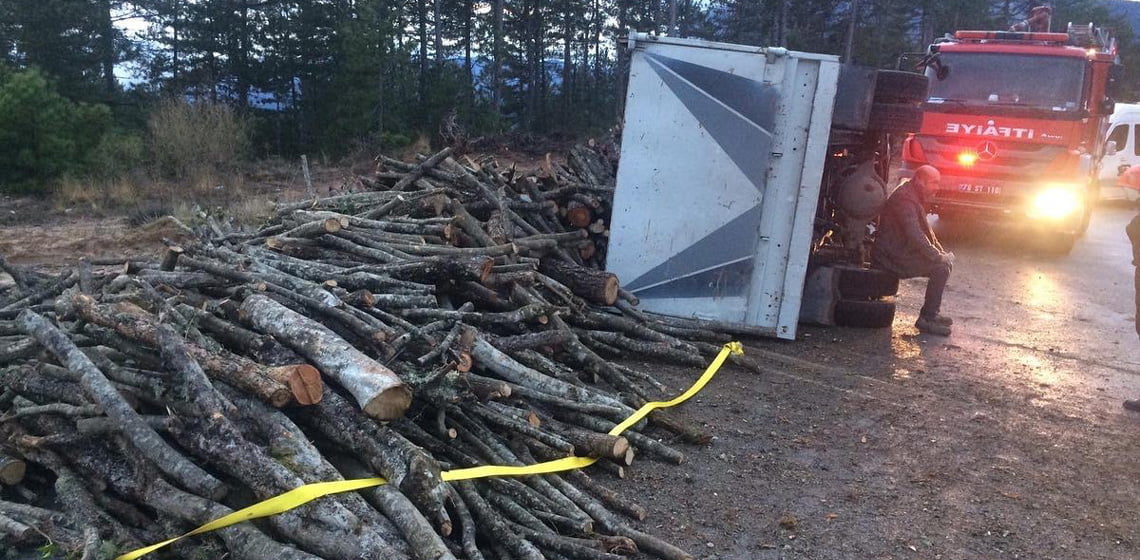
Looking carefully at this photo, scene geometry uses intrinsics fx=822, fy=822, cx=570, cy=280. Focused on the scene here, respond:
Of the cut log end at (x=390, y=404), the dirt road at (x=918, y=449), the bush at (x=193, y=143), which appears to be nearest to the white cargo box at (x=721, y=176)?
the dirt road at (x=918, y=449)

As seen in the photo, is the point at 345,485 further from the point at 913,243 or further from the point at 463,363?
the point at 913,243

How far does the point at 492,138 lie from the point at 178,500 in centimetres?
2188

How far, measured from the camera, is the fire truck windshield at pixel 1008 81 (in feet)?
36.8

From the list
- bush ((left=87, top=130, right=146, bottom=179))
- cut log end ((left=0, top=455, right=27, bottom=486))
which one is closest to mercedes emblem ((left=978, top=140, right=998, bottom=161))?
cut log end ((left=0, top=455, right=27, bottom=486))

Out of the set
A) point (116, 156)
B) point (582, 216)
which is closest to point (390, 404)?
point (582, 216)

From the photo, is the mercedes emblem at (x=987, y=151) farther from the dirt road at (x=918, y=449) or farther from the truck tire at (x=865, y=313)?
the truck tire at (x=865, y=313)

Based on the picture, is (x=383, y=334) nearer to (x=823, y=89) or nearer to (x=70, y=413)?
(x=70, y=413)

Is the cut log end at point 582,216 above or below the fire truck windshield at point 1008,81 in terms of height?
below

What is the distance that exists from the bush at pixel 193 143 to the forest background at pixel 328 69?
0.04m

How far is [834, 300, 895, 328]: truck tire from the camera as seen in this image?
318 inches

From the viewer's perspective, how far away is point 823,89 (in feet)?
22.7

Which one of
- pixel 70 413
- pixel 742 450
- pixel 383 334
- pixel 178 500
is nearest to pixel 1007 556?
pixel 742 450

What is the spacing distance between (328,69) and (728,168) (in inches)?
753

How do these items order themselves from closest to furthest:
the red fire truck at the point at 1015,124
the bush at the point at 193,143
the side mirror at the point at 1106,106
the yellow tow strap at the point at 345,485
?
the yellow tow strap at the point at 345,485
the red fire truck at the point at 1015,124
the side mirror at the point at 1106,106
the bush at the point at 193,143
